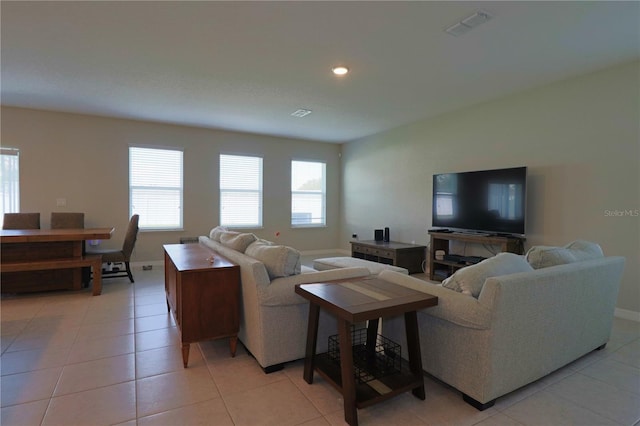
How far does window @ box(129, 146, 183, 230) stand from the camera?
19.7ft

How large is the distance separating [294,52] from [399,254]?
11.3 ft

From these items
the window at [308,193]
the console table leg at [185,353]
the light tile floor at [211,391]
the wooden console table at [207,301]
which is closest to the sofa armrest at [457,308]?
the light tile floor at [211,391]

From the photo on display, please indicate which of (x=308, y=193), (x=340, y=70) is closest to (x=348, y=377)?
(x=340, y=70)

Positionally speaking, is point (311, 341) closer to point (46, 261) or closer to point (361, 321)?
point (361, 321)

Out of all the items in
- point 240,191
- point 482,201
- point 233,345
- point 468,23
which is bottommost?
point 233,345

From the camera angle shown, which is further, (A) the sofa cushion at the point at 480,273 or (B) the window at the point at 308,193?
(B) the window at the point at 308,193

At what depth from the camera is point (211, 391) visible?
82.2 inches

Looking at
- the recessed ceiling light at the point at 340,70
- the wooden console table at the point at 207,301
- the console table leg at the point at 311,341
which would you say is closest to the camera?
the console table leg at the point at 311,341

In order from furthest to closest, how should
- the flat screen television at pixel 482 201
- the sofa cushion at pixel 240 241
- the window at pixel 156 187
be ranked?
the window at pixel 156 187, the flat screen television at pixel 482 201, the sofa cushion at pixel 240 241

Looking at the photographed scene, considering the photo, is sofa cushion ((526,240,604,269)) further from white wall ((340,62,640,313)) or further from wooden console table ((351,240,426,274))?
wooden console table ((351,240,426,274))

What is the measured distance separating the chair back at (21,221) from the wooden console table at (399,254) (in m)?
5.23

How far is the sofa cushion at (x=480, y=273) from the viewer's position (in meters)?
1.97

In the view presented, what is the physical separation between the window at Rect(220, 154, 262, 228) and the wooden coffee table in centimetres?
496

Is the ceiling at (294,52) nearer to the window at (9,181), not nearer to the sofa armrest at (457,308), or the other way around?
the window at (9,181)
